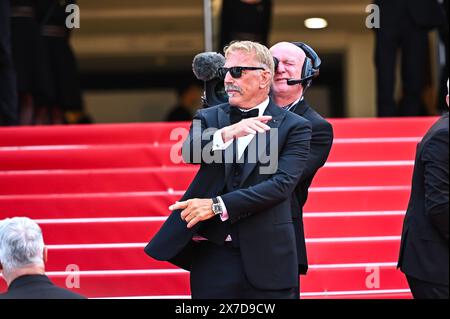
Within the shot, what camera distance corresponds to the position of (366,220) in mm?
6527

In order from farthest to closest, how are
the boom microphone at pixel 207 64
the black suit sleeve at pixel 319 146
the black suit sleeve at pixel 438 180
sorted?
the black suit sleeve at pixel 319 146, the boom microphone at pixel 207 64, the black suit sleeve at pixel 438 180

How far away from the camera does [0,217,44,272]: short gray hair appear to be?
408 cm

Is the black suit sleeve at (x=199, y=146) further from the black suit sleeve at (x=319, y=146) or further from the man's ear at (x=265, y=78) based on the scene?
the black suit sleeve at (x=319, y=146)

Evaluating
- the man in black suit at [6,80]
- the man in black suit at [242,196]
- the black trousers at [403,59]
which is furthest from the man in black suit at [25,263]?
the black trousers at [403,59]

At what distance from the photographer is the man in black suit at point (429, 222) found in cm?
429

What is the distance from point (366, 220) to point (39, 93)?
3.24 meters

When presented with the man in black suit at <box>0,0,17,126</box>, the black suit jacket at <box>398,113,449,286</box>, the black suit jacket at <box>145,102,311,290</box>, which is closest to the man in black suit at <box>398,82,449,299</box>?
the black suit jacket at <box>398,113,449,286</box>

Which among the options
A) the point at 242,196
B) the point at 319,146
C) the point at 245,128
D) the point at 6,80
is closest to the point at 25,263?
the point at 242,196

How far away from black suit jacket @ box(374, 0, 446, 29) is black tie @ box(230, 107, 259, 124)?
3943 millimetres

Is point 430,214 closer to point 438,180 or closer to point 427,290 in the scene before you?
point 438,180

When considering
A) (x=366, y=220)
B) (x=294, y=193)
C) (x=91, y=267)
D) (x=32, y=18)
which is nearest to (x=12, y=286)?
(x=294, y=193)

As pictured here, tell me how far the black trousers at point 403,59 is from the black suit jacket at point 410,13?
56 mm
